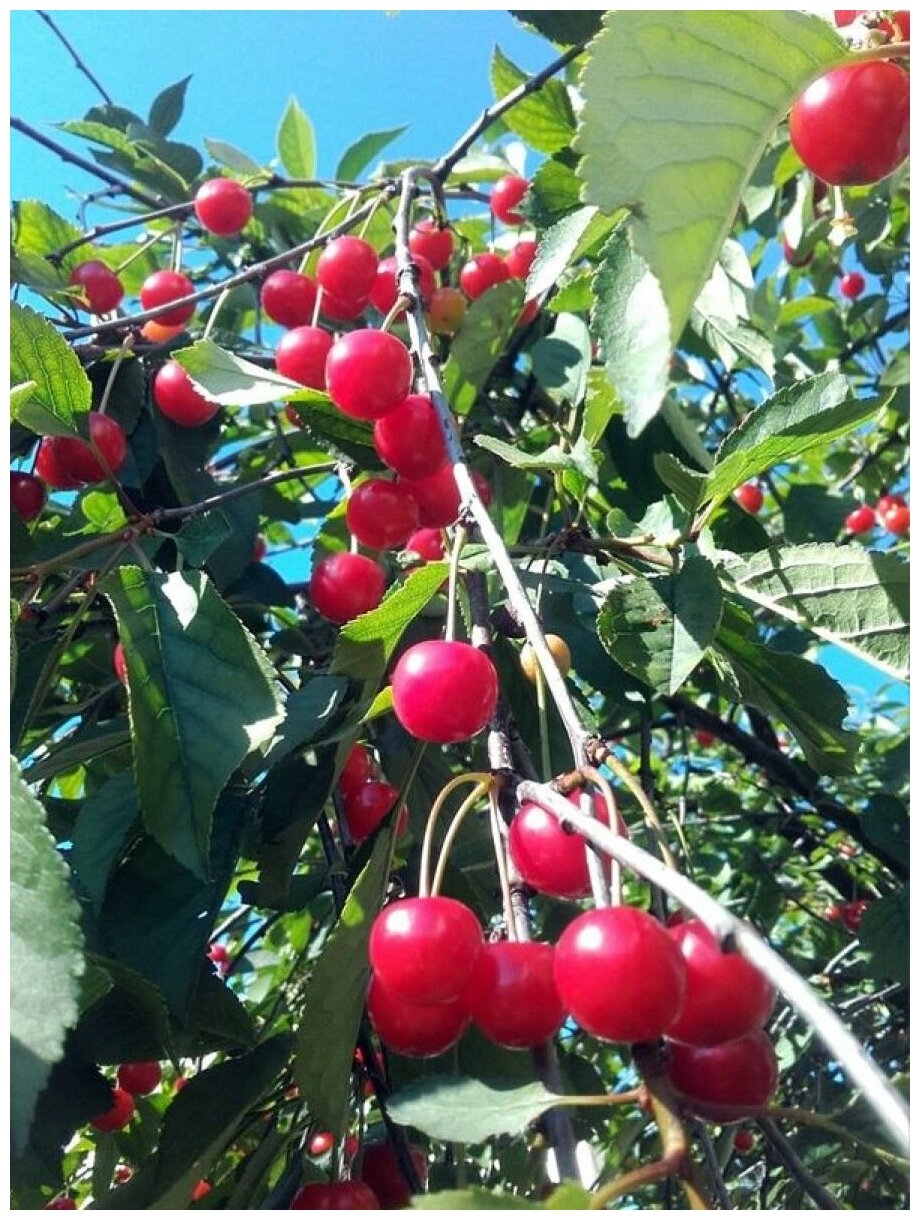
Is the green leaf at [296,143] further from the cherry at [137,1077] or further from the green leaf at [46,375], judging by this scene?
the cherry at [137,1077]

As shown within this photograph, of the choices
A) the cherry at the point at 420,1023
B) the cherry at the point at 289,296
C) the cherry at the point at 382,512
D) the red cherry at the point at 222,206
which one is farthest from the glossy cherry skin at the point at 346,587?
the red cherry at the point at 222,206

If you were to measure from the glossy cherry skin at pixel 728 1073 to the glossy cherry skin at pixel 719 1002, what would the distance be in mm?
10

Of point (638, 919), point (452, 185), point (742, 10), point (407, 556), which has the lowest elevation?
point (638, 919)

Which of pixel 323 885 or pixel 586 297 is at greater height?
pixel 586 297

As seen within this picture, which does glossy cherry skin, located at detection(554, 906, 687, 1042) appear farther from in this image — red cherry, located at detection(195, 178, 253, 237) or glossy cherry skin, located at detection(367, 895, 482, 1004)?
red cherry, located at detection(195, 178, 253, 237)

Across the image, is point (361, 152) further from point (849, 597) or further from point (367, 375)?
point (849, 597)

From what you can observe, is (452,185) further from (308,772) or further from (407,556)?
(308,772)

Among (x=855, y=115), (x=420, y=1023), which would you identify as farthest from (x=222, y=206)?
(x=420, y=1023)

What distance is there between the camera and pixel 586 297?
66.8 inches

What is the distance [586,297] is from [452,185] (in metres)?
0.67

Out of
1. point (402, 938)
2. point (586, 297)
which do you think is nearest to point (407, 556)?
point (586, 297)

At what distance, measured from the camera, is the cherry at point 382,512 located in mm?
1287

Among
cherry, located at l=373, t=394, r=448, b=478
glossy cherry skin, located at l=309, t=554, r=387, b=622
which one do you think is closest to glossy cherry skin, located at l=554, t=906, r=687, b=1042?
cherry, located at l=373, t=394, r=448, b=478

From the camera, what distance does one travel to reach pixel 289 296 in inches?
67.9
